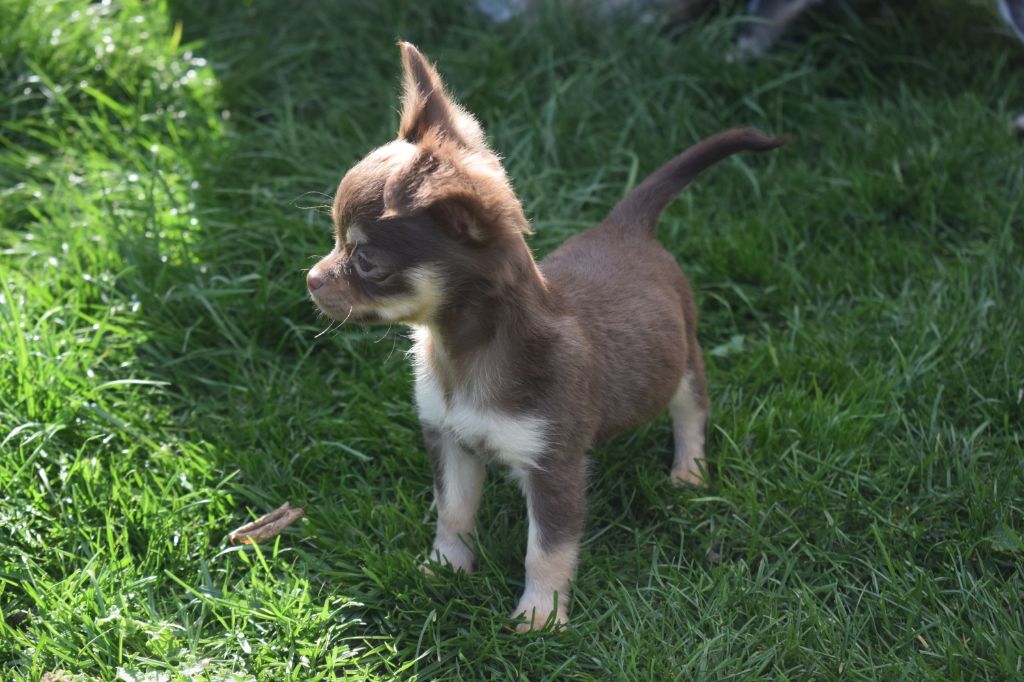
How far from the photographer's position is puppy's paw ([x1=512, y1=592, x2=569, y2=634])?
337 centimetres

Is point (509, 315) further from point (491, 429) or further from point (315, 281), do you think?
point (315, 281)

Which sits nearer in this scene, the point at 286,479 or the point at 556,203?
the point at 286,479

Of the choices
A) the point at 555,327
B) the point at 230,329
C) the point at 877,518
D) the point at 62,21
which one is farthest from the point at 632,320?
the point at 62,21

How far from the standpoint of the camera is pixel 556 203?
5023 mm

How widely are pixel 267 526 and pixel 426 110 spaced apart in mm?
1500

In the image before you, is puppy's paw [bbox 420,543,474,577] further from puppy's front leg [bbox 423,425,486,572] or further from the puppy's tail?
the puppy's tail

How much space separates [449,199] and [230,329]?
2.00 metres

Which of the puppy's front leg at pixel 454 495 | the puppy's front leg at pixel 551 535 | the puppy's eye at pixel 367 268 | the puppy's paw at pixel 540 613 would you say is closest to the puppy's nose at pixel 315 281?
the puppy's eye at pixel 367 268

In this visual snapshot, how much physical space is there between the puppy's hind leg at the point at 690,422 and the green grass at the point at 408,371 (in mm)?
117

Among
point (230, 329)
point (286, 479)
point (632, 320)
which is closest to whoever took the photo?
point (632, 320)

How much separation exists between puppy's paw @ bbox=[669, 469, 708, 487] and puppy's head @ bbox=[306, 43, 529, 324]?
1.23m

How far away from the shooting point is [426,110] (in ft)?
10.5

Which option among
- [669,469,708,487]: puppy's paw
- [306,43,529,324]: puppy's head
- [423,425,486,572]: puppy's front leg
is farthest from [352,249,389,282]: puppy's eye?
[669,469,708,487]: puppy's paw

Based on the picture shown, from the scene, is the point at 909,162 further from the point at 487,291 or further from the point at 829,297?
the point at 487,291
